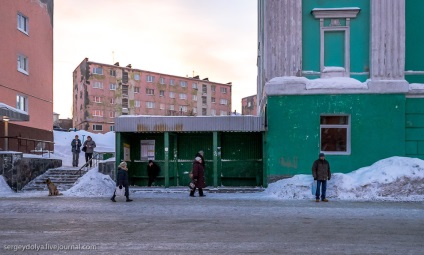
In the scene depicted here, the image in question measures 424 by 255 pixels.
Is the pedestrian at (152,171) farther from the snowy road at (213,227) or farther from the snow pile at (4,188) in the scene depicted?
the snowy road at (213,227)

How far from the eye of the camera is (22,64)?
28.7 meters

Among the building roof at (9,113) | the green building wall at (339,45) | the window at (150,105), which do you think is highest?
the window at (150,105)

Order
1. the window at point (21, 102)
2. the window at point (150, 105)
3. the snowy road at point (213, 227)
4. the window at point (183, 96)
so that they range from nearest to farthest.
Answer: the snowy road at point (213, 227)
the window at point (21, 102)
the window at point (150, 105)
the window at point (183, 96)

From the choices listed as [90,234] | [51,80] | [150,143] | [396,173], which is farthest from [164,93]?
[90,234]

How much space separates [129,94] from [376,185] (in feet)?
216

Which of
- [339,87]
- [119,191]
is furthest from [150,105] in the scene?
[119,191]

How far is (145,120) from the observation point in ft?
67.3

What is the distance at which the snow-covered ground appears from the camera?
17.1 metres

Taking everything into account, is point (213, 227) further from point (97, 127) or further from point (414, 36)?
point (97, 127)

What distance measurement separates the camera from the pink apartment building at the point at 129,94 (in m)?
75.2

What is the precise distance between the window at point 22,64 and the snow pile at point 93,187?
480 inches

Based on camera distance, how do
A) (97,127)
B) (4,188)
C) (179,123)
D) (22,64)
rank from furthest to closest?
(97,127) → (22,64) → (179,123) → (4,188)

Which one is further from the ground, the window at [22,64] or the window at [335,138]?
the window at [22,64]

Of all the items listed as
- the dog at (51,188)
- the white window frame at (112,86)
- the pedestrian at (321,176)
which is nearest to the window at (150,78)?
the white window frame at (112,86)
